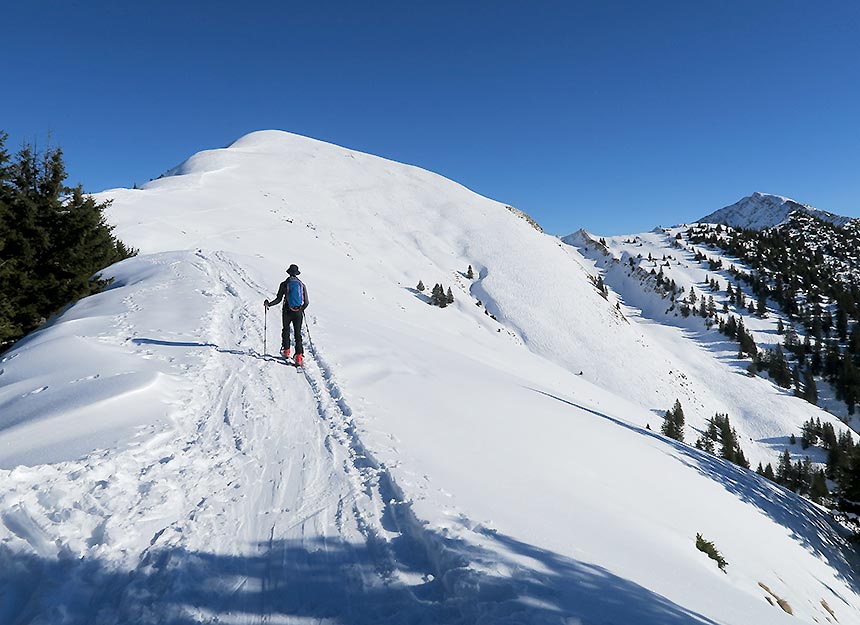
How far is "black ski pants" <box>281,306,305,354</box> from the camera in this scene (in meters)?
9.89

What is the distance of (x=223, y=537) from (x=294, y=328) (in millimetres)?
6417

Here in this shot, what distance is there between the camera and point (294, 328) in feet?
32.5

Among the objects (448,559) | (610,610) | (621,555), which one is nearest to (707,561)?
(621,555)

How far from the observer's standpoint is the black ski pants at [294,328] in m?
9.89

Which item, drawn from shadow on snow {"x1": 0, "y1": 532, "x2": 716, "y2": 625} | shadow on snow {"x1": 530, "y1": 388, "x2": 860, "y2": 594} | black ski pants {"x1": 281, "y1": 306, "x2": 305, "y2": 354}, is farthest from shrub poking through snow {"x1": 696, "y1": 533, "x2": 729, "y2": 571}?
black ski pants {"x1": 281, "y1": 306, "x2": 305, "y2": 354}

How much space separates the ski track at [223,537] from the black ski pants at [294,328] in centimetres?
370

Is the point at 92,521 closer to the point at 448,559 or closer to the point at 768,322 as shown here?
the point at 448,559

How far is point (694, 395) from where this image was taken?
48844 mm

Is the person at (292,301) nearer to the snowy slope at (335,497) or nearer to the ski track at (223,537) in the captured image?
the snowy slope at (335,497)

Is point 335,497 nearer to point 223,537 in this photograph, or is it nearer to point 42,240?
point 223,537

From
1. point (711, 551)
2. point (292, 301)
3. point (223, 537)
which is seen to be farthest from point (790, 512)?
point (223, 537)

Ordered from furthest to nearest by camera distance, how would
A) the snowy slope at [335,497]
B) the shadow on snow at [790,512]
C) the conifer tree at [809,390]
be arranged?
the conifer tree at [809,390] → the shadow on snow at [790,512] → the snowy slope at [335,497]

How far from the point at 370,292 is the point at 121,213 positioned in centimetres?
2055

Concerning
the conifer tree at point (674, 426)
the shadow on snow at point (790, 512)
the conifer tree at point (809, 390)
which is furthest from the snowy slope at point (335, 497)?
the conifer tree at point (809, 390)
